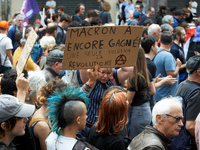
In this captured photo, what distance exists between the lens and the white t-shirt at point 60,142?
279 centimetres

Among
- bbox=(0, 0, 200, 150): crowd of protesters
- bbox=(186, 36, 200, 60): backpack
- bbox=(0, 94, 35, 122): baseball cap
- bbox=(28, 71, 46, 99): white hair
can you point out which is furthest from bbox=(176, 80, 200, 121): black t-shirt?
bbox=(186, 36, 200, 60): backpack

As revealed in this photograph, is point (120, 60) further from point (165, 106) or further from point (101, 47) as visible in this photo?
point (165, 106)

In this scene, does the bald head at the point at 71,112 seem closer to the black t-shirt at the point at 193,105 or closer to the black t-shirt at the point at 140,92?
the black t-shirt at the point at 193,105

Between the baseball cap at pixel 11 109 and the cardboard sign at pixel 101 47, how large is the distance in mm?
933

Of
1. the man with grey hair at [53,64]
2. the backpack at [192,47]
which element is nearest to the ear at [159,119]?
the man with grey hair at [53,64]

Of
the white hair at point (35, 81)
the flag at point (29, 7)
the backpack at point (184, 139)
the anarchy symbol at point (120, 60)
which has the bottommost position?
the backpack at point (184, 139)

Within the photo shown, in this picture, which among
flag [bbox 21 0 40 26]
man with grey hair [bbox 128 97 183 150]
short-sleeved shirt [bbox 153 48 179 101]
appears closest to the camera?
man with grey hair [bbox 128 97 183 150]

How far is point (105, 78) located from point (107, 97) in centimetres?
80

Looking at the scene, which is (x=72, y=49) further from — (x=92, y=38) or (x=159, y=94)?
(x=159, y=94)

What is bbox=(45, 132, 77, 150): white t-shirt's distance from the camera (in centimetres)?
279

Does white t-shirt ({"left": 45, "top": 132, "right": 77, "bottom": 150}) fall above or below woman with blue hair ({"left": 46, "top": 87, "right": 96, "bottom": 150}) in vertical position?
below

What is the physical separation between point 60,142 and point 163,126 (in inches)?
41.7

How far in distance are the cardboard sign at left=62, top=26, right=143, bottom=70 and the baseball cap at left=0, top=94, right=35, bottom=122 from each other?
3.06ft

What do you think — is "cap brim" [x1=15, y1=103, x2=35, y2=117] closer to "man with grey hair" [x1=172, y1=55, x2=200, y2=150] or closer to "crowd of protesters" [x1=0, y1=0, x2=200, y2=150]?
"crowd of protesters" [x1=0, y1=0, x2=200, y2=150]
